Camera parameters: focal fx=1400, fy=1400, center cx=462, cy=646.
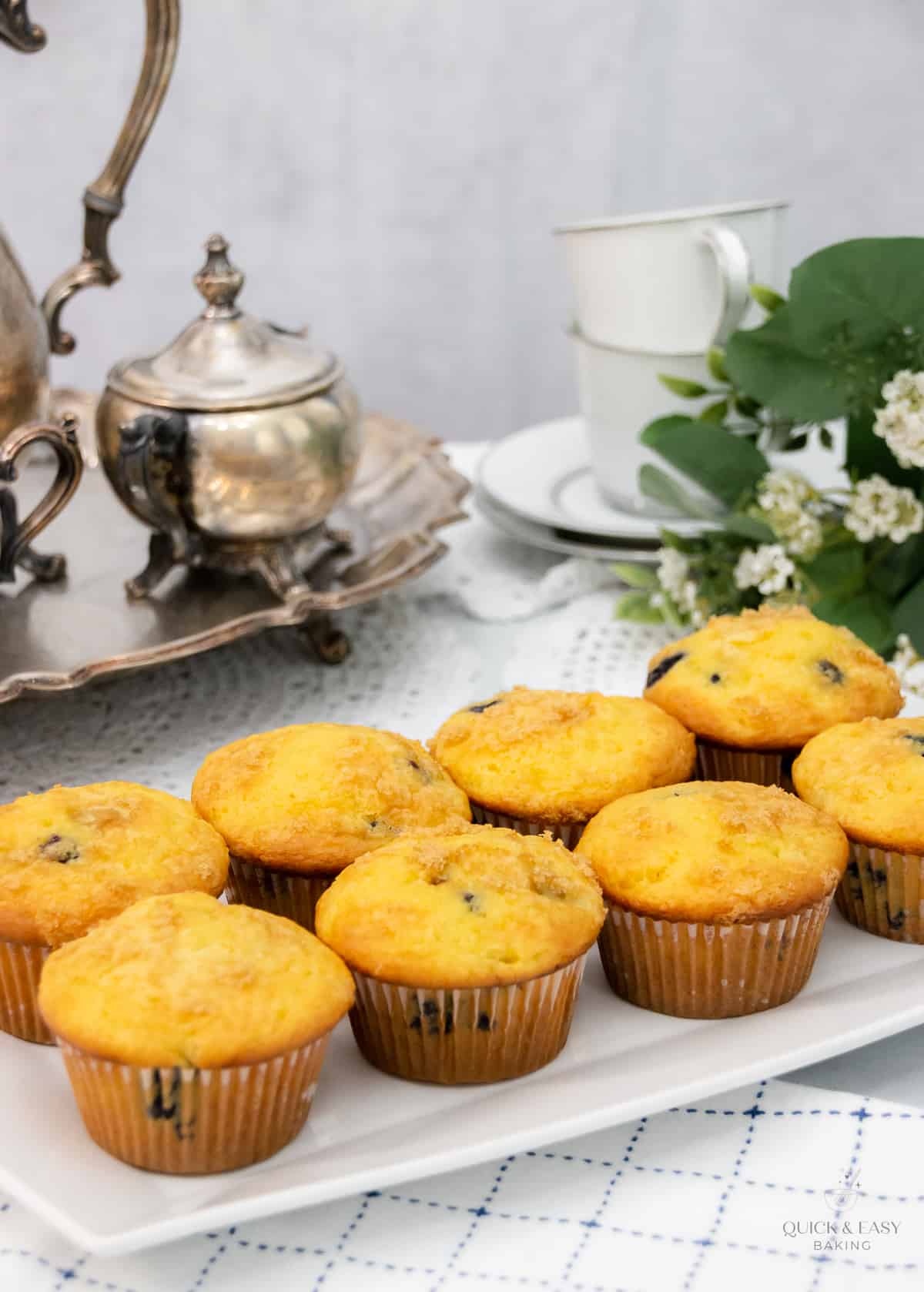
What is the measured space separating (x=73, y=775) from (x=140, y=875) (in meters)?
0.33

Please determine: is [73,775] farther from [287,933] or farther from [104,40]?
[104,40]

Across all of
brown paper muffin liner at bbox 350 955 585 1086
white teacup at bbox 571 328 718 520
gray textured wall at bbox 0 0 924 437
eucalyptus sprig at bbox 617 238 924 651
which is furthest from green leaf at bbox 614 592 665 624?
gray textured wall at bbox 0 0 924 437

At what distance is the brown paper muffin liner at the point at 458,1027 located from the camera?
66 cm

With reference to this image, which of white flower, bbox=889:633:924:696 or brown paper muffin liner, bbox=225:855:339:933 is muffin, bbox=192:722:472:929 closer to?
brown paper muffin liner, bbox=225:855:339:933

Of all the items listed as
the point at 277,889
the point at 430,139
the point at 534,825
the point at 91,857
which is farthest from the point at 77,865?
the point at 430,139

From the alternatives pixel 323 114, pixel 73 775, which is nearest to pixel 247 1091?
pixel 73 775

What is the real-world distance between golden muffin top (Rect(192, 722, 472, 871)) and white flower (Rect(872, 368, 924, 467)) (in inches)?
16.8

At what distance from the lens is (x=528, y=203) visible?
2.43m

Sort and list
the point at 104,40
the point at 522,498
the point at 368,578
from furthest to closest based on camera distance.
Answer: the point at 104,40 → the point at 522,498 → the point at 368,578

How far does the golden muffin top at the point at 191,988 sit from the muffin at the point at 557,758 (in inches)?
7.7

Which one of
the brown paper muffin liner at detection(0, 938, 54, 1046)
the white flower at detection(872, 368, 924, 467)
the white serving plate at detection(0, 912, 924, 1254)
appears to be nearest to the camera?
the white serving plate at detection(0, 912, 924, 1254)

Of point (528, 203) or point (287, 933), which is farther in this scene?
point (528, 203)

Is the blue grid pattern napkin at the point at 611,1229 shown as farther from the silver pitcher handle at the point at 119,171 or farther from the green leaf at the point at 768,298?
the silver pitcher handle at the point at 119,171

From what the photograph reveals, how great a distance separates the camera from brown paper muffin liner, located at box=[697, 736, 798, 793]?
889mm
